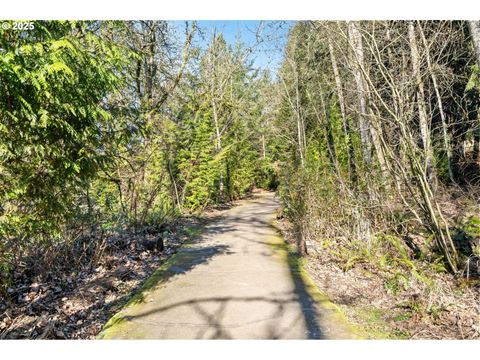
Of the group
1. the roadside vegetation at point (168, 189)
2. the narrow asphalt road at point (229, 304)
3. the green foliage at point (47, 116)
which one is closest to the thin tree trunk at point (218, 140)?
the roadside vegetation at point (168, 189)

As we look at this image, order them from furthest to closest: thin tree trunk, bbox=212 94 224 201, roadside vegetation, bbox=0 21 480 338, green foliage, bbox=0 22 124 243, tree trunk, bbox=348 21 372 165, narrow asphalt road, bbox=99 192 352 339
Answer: thin tree trunk, bbox=212 94 224 201, tree trunk, bbox=348 21 372 165, narrow asphalt road, bbox=99 192 352 339, roadside vegetation, bbox=0 21 480 338, green foliage, bbox=0 22 124 243

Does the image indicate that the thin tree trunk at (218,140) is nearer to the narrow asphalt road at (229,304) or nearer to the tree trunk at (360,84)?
the narrow asphalt road at (229,304)

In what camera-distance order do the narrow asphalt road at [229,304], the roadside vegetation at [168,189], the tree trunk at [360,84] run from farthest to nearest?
the tree trunk at [360,84] → the narrow asphalt road at [229,304] → the roadside vegetation at [168,189]

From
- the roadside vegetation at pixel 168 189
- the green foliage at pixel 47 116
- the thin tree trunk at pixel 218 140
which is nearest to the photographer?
the green foliage at pixel 47 116

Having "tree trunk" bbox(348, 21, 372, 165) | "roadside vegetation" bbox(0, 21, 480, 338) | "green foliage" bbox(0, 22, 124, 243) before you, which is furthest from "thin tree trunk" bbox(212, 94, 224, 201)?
"green foliage" bbox(0, 22, 124, 243)

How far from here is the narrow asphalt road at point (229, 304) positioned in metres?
3.42

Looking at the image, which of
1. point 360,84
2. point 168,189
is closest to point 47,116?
point 360,84

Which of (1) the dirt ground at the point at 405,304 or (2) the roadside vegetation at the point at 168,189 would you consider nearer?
(2) the roadside vegetation at the point at 168,189

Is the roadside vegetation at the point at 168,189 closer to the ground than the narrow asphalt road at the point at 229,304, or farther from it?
farther from it

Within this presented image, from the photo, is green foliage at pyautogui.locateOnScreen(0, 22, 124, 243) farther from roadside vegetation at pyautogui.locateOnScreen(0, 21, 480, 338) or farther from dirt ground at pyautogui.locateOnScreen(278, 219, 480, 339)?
dirt ground at pyautogui.locateOnScreen(278, 219, 480, 339)

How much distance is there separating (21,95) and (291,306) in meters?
3.38

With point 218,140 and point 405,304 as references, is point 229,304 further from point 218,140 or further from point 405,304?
point 218,140

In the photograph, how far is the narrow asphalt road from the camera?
3418 mm

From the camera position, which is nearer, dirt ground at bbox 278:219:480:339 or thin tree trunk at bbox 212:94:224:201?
dirt ground at bbox 278:219:480:339
